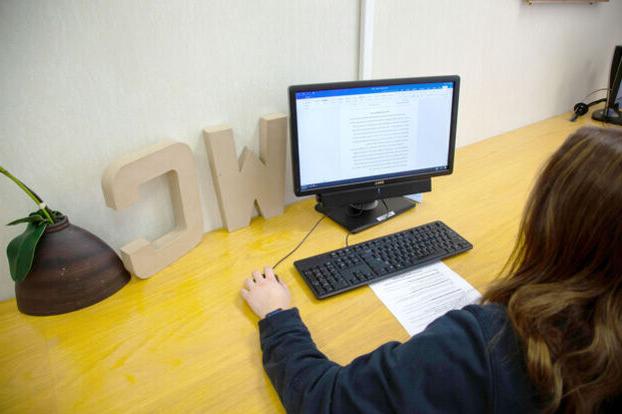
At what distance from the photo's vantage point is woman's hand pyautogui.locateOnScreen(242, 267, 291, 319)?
2.62 feet

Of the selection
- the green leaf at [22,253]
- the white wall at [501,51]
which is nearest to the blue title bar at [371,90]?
the white wall at [501,51]

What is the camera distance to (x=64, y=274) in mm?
788

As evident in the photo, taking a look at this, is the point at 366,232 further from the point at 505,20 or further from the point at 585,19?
the point at 585,19

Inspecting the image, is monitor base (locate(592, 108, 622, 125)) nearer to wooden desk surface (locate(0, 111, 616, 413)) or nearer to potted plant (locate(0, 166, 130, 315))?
wooden desk surface (locate(0, 111, 616, 413))

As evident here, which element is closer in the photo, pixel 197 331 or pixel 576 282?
pixel 576 282

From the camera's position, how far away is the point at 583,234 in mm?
523

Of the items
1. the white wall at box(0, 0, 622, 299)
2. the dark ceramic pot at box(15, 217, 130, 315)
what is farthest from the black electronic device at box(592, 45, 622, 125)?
the dark ceramic pot at box(15, 217, 130, 315)

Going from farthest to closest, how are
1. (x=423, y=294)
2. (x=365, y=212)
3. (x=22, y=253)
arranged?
(x=365, y=212)
(x=423, y=294)
(x=22, y=253)

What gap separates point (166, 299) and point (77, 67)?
0.51 m

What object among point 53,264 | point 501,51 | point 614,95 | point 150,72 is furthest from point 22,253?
point 614,95

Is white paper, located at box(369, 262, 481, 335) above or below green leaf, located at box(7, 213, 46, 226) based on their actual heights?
below

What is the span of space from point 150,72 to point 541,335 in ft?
2.85

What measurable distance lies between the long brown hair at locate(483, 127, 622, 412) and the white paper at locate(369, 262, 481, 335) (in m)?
0.23

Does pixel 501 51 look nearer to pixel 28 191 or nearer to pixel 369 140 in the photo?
pixel 369 140
